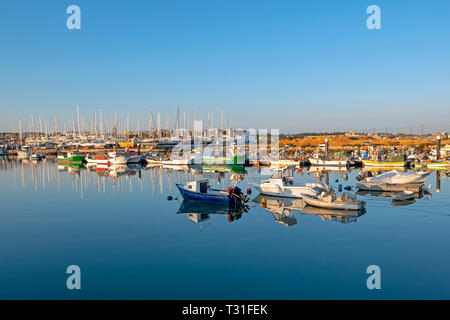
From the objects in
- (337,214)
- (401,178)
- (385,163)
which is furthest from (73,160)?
(337,214)

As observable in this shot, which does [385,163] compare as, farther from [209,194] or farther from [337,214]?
[209,194]

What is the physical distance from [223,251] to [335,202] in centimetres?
1079

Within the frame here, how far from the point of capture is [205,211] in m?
24.8

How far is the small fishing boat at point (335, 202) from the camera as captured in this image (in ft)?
75.3

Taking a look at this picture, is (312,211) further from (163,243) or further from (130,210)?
(130,210)

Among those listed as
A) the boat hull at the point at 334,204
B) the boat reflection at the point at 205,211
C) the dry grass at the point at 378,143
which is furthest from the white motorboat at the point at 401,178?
the dry grass at the point at 378,143

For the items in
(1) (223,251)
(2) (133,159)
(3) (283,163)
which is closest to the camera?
(1) (223,251)

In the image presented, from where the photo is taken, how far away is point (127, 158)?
69938 mm

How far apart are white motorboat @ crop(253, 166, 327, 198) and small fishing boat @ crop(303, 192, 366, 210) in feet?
6.77

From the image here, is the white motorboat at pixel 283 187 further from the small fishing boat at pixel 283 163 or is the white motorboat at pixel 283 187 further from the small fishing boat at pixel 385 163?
the small fishing boat at pixel 385 163

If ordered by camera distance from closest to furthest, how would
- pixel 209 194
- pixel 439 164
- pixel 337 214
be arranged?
pixel 337 214, pixel 209 194, pixel 439 164

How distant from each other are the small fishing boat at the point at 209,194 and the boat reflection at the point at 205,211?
385 mm
